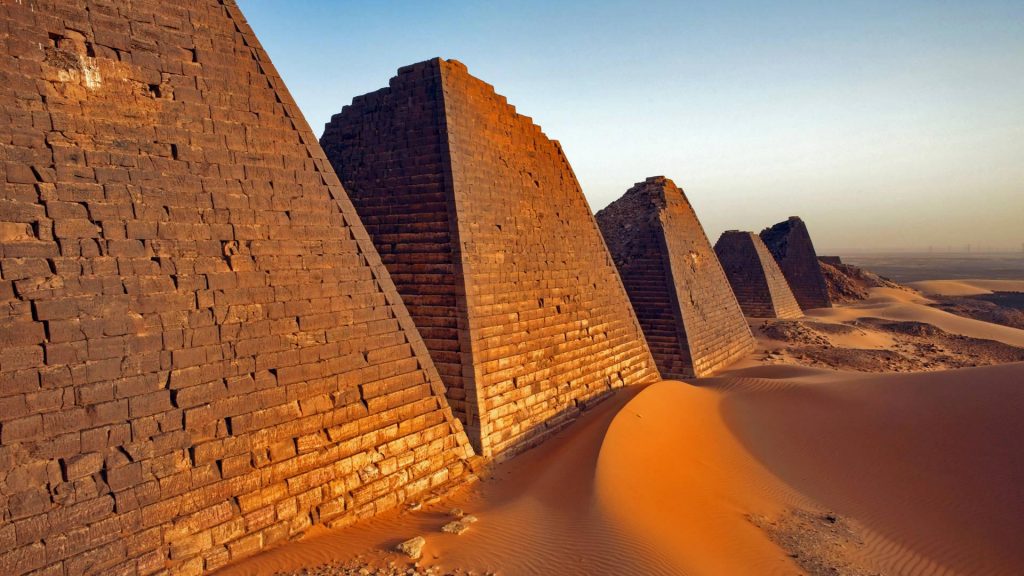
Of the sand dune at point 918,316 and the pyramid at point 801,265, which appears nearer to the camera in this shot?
the sand dune at point 918,316

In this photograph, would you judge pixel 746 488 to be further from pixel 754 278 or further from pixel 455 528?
pixel 754 278

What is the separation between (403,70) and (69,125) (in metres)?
5.36

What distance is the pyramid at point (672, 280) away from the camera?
45.3ft

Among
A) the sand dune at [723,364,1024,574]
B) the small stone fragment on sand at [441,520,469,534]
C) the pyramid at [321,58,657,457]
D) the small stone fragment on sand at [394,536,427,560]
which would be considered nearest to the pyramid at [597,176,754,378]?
the sand dune at [723,364,1024,574]

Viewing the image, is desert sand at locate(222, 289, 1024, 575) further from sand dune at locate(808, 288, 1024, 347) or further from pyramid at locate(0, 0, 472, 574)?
sand dune at locate(808, 288, 1024, 347)

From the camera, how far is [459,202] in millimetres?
8188

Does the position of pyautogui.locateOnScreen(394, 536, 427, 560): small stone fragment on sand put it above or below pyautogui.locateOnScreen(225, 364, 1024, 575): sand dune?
above

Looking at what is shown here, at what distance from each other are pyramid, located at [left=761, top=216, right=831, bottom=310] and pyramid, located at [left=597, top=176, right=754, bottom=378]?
45.9 feet

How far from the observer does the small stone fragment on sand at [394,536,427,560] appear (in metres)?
4.82

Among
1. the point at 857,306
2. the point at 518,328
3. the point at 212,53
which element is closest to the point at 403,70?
the point at 212,53

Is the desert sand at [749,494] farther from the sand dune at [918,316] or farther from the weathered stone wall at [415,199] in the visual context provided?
the sand dune at [918,316]

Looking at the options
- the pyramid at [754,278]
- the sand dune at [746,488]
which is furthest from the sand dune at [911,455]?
the pyramid at [754,278]

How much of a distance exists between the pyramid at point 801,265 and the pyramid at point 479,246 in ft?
75.7

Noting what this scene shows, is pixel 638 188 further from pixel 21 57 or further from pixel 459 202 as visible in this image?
pixel 21 57
